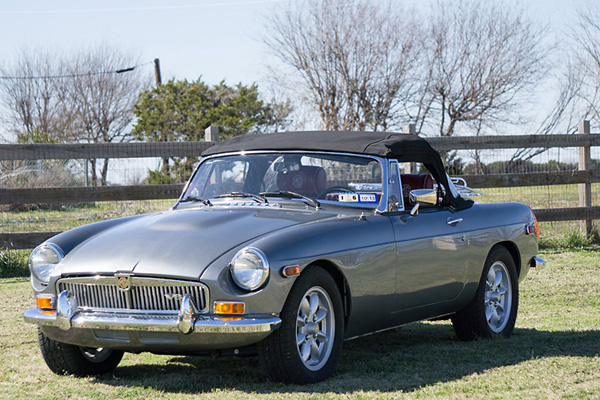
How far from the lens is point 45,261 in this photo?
5219mm

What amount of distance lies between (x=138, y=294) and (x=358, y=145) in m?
2.05

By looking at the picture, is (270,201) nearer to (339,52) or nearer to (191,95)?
(339,52)

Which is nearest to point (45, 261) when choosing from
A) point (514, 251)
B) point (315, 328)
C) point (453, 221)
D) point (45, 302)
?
point (45, 302)

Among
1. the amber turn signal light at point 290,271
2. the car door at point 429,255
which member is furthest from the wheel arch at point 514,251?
the amber turn signal light at point 290,271

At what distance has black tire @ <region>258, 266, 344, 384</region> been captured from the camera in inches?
180

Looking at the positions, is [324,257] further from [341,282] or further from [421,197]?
[421,197]

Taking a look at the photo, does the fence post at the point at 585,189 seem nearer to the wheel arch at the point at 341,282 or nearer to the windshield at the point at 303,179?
the windshield at the point at 303,179

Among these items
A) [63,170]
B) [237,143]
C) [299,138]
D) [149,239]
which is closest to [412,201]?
[299,138]

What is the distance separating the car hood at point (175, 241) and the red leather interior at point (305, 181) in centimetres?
30

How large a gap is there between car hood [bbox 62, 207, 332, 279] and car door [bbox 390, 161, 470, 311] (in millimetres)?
600

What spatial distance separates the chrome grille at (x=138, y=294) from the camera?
4492mm

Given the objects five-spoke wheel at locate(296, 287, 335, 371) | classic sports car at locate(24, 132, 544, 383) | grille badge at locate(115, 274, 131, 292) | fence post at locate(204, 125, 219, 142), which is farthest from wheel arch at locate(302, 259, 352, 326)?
fence post at locate(204, 125, 219, 142)

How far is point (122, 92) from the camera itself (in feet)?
150

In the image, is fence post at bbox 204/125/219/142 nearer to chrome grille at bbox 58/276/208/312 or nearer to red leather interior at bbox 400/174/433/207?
red leather interior at bbox 400/174/433/207
